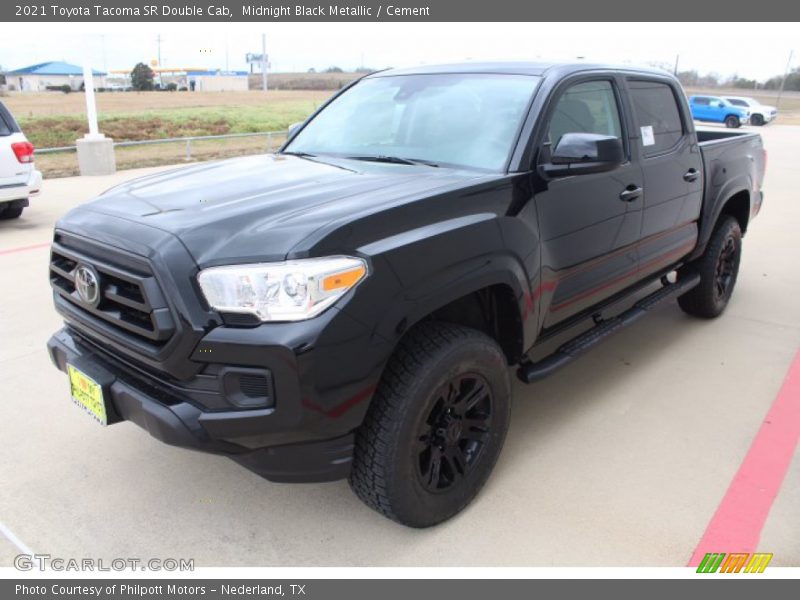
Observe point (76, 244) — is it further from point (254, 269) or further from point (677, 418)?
point (677, 418)

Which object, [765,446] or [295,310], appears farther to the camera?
[765,446]

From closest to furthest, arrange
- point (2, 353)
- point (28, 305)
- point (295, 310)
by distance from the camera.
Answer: point (295, 310), point (2, 353), point (28, 305)

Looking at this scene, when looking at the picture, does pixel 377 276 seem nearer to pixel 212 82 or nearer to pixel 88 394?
pixel 88 394

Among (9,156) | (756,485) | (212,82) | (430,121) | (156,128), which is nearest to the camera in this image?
(756,485)

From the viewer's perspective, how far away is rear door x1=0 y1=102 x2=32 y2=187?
7.99 metres

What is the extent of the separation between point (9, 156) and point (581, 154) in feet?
24.9

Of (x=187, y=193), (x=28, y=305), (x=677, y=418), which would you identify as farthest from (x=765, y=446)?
(x=28, y=305)

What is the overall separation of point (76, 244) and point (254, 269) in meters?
0.98

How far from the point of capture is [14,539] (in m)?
2.65

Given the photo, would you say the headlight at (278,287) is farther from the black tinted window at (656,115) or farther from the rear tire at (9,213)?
the rear tire at (9,213)

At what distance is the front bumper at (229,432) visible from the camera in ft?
7.24

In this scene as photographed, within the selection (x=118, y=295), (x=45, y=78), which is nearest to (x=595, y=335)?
(x=118, y=295)
